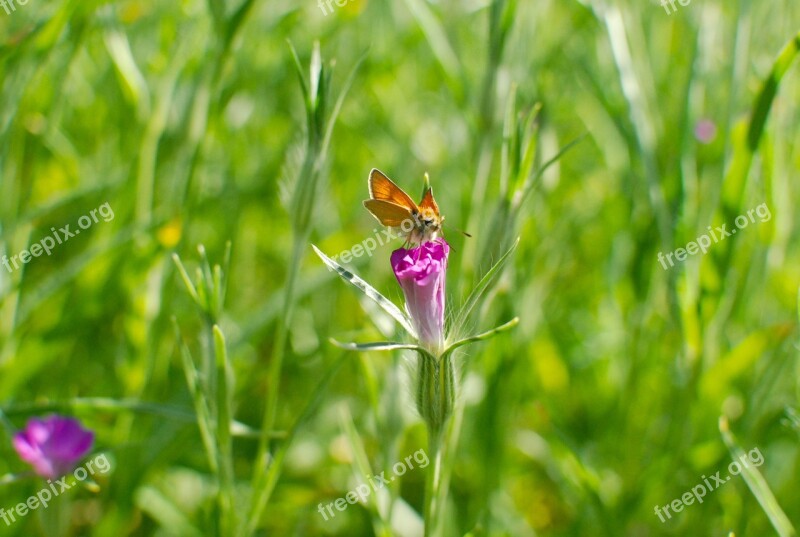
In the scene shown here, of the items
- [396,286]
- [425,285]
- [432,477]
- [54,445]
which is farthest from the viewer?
[396,286]

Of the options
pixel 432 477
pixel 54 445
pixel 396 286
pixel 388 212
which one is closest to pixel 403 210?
pixel 388 212

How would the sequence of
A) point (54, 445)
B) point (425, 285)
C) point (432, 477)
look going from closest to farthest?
point (425, 285), point (432, 477), point (54, 445)

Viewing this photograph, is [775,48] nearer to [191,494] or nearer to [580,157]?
[580,157]

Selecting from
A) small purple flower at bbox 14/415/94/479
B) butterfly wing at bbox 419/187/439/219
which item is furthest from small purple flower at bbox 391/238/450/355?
small purple flower at bbox 14/415/94/479

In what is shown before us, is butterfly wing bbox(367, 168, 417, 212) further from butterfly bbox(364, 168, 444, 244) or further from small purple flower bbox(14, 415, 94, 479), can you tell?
small purple flower bbox(14, 415, 94, 479)

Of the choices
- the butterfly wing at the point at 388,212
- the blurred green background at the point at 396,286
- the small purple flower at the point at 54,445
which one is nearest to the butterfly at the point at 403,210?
the butterfly wing at the point at 388,212

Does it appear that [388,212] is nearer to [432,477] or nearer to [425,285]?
[425,285]

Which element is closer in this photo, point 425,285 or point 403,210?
point 425,285

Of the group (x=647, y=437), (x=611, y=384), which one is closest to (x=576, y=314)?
(x=611, y=384)
